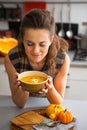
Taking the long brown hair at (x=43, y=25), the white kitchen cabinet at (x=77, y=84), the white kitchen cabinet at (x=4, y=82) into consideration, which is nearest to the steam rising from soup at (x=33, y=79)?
the long brown hair at (x=43, y=25)

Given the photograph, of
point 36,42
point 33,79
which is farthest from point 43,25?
point 33,79

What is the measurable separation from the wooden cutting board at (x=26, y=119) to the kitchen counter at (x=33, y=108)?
0.04 m

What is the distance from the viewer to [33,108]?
1307 mm

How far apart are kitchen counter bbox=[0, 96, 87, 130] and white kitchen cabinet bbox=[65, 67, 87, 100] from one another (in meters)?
1.04

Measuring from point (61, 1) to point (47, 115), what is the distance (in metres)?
1.88

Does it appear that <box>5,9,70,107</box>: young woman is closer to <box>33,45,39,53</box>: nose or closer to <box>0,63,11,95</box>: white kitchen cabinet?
<box>33,45,39,53</box>: nose

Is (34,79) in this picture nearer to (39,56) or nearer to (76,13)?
(39,56)

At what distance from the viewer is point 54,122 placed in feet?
3.61

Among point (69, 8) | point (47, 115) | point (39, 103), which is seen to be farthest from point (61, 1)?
point (47, 115)

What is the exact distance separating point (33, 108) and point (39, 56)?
0.90 ft

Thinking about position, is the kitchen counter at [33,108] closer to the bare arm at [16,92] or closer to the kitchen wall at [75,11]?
the bare arm at [16,92]

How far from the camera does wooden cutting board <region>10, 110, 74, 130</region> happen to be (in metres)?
1.09

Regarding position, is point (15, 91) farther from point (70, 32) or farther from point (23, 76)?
point (70, 32)

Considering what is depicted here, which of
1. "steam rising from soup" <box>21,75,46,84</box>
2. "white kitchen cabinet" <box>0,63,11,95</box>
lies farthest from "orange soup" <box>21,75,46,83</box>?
"white kitchen cabinet" <box>0,63,11,95</box>
